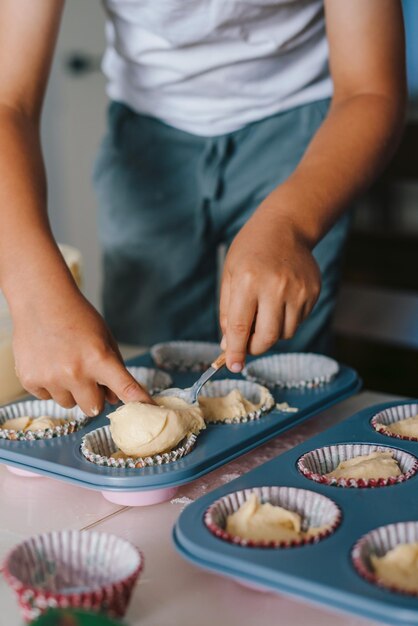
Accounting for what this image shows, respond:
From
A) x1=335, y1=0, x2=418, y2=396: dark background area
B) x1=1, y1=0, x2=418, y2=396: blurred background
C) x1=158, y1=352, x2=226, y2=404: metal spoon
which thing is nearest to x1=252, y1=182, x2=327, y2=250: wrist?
x1=158, y1=352, x2=226, y2=404: metal spoon

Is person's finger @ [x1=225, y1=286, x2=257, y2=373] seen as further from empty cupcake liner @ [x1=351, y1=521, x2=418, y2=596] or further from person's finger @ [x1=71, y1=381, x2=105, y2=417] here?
empty cupcake liner @ [x1=351, y1=521, x2=418, y2=596]

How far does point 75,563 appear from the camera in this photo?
0.77 metres

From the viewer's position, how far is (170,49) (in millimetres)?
1538

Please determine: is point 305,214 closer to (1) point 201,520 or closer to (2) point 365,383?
(1) point 201,520

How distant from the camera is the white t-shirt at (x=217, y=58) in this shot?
57.9 inches

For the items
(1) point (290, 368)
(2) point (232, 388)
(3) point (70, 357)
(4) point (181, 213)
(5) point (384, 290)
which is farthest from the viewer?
(5) point (384, 290)

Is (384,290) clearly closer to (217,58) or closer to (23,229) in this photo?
(217,58)

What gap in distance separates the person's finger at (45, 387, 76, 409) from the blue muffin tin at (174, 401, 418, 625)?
25 cm

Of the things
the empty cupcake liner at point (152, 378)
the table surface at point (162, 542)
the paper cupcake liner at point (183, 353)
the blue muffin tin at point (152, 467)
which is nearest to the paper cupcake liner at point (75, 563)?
the table surface at point (162, 542)

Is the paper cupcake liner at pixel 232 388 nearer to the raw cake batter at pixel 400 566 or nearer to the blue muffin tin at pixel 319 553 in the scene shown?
the blue muffin tin at pixel 319 553

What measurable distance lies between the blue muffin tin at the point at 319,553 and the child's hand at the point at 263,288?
16 cm

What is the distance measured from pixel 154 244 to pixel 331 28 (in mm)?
612

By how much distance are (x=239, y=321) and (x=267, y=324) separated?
0.03 m

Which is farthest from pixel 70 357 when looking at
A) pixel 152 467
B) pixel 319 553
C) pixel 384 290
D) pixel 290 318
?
pixel 384 290
